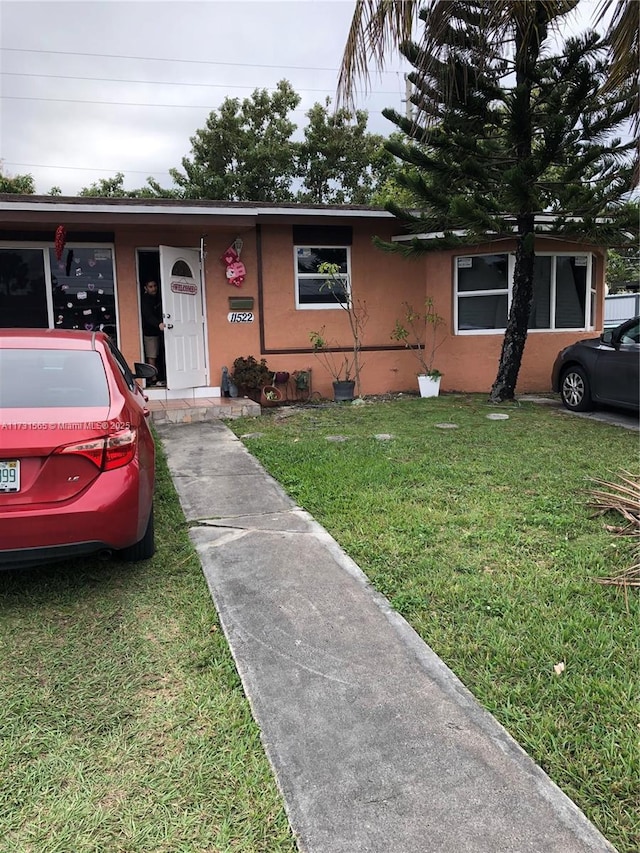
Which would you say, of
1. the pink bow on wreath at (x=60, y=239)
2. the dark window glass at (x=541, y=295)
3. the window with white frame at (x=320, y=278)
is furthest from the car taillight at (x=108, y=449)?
the dark window glass at (x=541, y=295)

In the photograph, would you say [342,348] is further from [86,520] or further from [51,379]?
[86,520]

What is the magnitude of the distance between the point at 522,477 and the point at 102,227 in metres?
7.74

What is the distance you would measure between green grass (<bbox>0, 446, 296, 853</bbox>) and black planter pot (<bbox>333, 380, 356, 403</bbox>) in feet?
24.9

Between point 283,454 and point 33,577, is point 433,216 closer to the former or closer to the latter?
point 283,454

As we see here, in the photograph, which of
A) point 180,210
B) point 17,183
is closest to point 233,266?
point 180,210

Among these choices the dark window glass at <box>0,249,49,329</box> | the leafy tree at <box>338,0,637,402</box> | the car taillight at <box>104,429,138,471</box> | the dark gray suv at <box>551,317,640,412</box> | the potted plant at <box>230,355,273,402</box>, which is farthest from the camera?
the potted plant at <box>230,355,273,402</box>

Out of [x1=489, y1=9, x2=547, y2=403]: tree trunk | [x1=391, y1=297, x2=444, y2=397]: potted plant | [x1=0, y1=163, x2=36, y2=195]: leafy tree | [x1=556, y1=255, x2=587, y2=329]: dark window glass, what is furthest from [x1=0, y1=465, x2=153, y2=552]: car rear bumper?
[x1=0, y1=163, x2=36, y2=195]: leafy tree

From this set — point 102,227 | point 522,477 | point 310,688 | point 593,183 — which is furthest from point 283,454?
point 593,183

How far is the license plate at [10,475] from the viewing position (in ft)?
10.2

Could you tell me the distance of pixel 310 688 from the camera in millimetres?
2557

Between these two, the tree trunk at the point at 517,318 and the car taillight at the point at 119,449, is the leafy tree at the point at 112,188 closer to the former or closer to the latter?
the tree trunk at the point at 517,318

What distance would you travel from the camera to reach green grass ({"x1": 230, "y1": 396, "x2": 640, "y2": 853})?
2.23m

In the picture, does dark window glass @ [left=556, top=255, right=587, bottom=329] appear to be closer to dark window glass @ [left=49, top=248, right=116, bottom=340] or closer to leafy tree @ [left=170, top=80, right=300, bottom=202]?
dark window glass @ [left=49, top=248, right=116, bottom=340]

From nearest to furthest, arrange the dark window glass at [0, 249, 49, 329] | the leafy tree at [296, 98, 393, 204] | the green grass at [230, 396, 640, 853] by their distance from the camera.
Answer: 1. the green grass at [230, 396, 640, 853]
2. the dark window glass at [0, 249, 49, 329]
3. the leafy tree at [296, 98, 393, 204]
